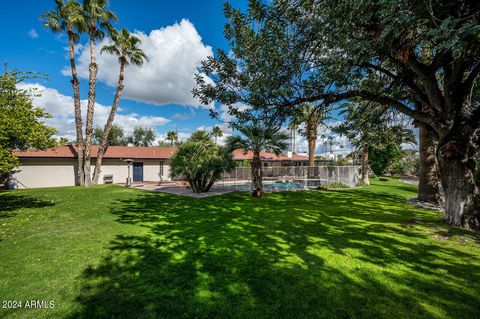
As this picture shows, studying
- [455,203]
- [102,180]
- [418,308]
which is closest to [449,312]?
[418,308]

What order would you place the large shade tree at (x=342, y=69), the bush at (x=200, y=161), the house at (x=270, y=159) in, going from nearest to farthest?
the large shade tree at (x=342, y=69)
the bush at (x=200, y=161)
the house at (x=270, y=159)

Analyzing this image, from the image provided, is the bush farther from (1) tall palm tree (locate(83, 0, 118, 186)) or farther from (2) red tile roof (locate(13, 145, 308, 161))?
Result: (1) tall palm tree (locate(83, 0, 118, 186))

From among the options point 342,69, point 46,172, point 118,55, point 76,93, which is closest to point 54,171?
point 46,172

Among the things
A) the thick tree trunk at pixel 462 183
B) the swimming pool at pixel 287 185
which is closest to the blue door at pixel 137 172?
the swimming pool at pixel 287 185

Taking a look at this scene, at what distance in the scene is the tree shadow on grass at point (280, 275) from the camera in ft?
10.0

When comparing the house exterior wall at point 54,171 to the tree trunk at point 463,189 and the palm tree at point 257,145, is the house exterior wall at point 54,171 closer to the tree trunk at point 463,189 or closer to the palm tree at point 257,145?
the palm tree at point 257,145

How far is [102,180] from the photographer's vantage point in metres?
22.3

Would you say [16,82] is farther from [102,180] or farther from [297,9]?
[102,180]

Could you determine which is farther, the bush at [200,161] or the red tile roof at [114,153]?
the red tile roof at [114,153]

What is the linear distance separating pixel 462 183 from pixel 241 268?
7073 millimetres

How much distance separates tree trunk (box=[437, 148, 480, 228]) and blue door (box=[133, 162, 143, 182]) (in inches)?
1002

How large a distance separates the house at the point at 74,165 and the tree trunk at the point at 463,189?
11.3m

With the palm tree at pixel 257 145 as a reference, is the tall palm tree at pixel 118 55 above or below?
above

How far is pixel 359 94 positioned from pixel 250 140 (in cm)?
808
